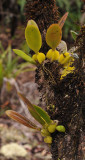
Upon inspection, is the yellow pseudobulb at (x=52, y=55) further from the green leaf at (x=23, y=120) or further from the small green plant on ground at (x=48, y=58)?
the green leaf at (x=23, y=120)

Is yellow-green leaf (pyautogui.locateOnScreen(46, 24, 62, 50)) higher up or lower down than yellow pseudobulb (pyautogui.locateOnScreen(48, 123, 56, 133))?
higher up

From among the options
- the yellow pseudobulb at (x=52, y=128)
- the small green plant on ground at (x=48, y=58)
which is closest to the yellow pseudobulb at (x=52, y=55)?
the small green plant on ground at (x=48, y=58)

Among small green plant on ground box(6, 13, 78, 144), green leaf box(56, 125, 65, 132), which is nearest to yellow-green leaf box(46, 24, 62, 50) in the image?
small green plant on ground box(6, 13, 78, 144)

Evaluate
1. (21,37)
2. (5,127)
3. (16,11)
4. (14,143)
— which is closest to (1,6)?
(16,11)

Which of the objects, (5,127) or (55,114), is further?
(5,127)

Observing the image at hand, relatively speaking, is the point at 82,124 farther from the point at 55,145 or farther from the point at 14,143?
the point at 14,143

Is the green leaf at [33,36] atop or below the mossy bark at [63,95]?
atop

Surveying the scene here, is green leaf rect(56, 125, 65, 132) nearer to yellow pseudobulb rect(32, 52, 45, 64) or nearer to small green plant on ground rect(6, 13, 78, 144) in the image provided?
small green plant on ground rect(6, 13, 78, 144)

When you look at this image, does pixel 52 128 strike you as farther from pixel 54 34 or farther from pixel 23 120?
pixel 54 34
